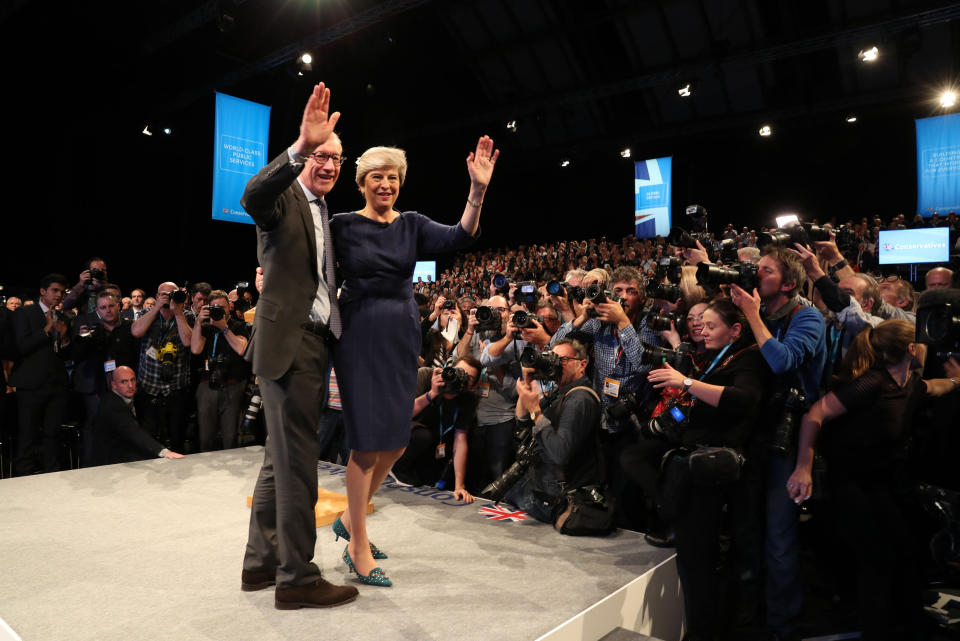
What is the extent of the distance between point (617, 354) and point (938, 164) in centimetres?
957

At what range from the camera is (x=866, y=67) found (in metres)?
10.4

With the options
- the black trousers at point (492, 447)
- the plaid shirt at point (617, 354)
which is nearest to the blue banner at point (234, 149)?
the black trousers at point (492, 447)

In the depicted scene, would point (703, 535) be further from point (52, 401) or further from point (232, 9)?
point (232, 9)

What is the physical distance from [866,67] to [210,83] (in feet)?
37.7

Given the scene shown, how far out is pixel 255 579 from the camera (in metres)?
1.97

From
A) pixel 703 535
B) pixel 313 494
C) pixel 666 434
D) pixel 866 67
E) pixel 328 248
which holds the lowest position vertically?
pixel 703 535

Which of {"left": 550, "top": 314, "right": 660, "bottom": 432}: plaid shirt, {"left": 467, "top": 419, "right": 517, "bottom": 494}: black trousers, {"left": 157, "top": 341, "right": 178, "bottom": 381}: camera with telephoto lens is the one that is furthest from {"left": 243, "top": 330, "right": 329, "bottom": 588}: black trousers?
{"left": 157, "top": 341, "right": 178, "bottom": 381}: camera with telephoto lens

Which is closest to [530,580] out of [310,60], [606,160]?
[310,60]

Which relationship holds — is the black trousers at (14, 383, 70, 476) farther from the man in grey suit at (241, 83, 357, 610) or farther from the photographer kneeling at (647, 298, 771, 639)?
the photographer kneeling at (647, 298, 771, 639)

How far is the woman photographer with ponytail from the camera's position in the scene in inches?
85.3

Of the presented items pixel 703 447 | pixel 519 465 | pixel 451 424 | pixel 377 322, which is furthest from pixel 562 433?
pixel 451 424

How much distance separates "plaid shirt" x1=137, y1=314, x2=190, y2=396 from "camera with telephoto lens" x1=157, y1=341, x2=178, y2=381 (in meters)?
0.01

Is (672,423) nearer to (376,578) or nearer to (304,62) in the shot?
(376,578)

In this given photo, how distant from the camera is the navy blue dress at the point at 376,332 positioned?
1.88 metres
